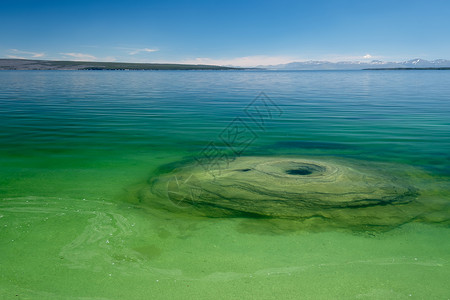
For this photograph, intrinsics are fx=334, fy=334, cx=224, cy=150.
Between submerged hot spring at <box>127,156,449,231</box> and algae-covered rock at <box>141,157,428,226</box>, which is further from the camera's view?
algae-covered rock at <box>141,157,428,226</box>

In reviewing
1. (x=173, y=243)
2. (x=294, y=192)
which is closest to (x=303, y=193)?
(x=294, y=192)

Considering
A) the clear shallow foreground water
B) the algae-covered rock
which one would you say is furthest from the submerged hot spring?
the clear shallow foreground water

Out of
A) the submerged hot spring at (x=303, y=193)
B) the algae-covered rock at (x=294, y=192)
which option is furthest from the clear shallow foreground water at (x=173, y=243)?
the algae-covered rock at (x=294, y=192)

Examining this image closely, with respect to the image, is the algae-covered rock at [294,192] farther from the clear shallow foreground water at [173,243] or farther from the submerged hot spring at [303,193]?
the clear shallow foreground water at [173,243]

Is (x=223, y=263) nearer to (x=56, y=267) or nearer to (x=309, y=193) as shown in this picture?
(x=56, y=267)

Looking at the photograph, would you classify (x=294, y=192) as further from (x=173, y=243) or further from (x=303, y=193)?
(x=173, y=243)

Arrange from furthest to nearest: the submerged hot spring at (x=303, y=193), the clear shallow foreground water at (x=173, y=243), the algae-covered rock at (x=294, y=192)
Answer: the algae-covered rock at (x=294, y=192)
the submerged hot spring at (x=303, y=193)
the clear shallow foreground water at (x=173, y=243)

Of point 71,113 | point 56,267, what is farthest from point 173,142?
point 71,113

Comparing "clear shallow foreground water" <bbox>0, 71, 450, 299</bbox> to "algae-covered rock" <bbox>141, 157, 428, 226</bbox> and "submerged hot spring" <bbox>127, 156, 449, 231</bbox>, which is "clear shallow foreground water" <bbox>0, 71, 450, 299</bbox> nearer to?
"submerged hot spring" <bbox>127, 156, 449, 231</bbox>
